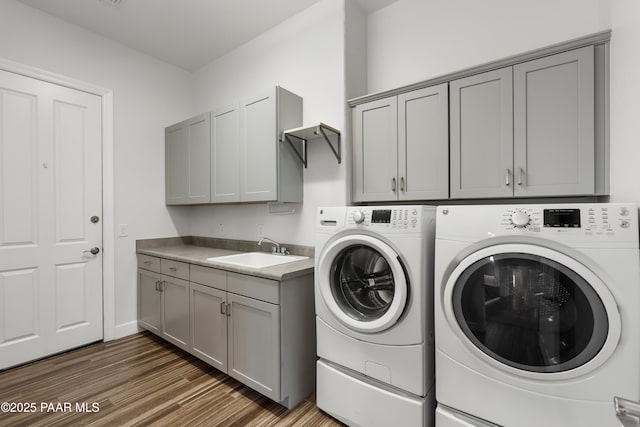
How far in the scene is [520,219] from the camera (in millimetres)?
1127

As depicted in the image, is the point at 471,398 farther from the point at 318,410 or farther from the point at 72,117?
the point at 72,117

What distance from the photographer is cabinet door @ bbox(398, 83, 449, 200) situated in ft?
5.76

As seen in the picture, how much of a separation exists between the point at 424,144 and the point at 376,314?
105cm

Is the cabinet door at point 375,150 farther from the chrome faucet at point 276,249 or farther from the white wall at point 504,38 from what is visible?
the chrome faucet at point 276,249

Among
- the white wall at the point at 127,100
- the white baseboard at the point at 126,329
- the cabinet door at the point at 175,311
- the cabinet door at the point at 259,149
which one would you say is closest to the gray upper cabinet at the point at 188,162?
the white wall at the point at 127,100

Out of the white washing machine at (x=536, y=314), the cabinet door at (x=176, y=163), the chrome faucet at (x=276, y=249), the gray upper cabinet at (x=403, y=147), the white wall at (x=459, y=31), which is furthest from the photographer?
the cabinet door at (x=176, y=163)

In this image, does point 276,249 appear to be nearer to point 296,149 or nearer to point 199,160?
point 296,149

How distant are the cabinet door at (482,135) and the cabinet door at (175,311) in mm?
2102

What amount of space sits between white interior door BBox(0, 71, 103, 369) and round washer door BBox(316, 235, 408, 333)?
2.29 meters

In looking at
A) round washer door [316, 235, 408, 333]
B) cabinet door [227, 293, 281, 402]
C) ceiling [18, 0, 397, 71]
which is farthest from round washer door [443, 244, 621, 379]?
ceiling [18, 0, 397, 71]

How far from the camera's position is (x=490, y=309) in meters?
1.23

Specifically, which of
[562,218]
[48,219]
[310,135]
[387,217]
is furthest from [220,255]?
[562,218]

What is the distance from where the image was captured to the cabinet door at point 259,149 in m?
2.24

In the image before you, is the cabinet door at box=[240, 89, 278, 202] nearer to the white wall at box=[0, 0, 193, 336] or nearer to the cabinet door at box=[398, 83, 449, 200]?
the cabinet door at box=[398, 83, 449, 200]
